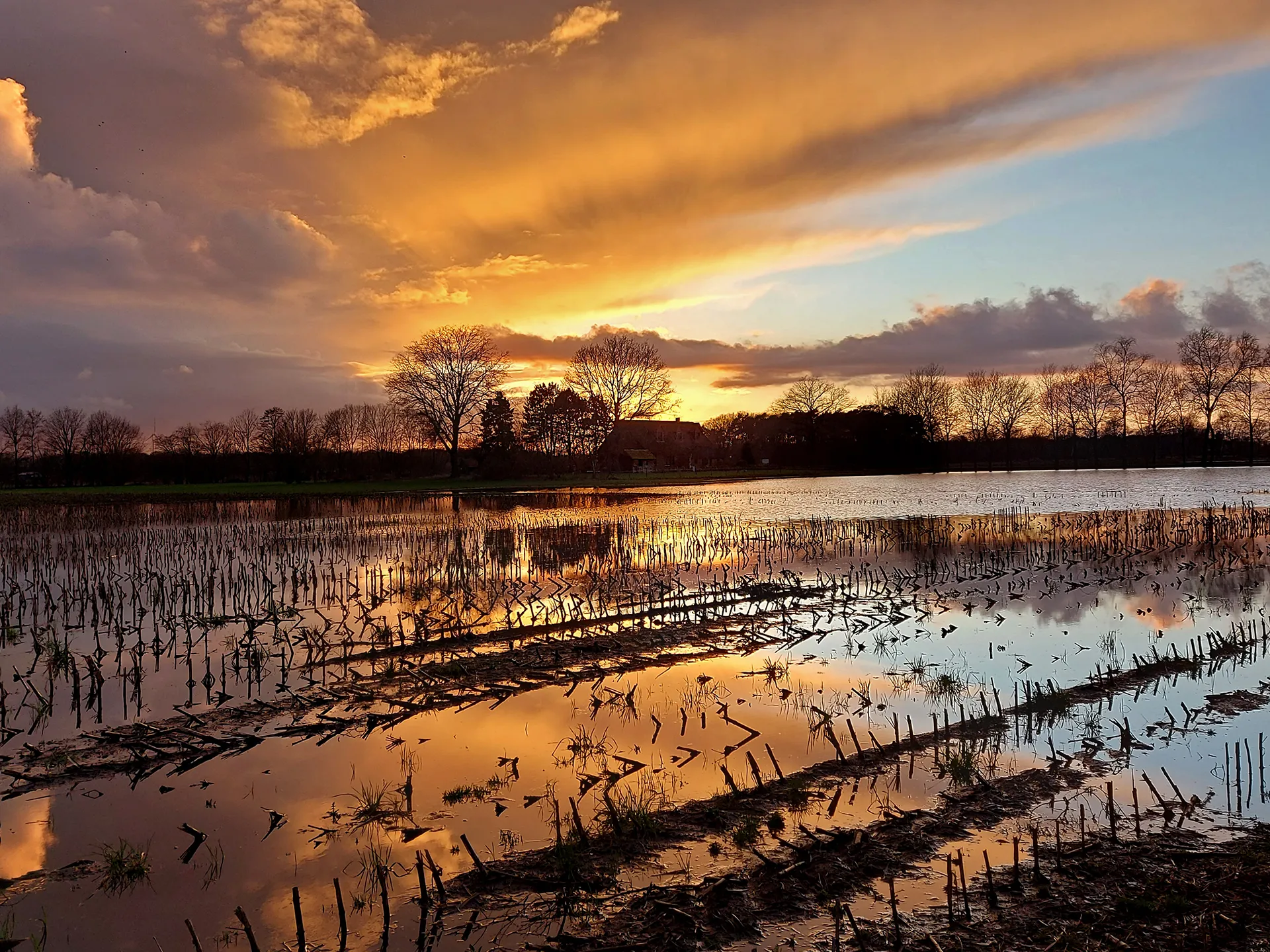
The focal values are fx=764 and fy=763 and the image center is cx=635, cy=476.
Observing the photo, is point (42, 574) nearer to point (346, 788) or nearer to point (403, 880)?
point (346, 788)

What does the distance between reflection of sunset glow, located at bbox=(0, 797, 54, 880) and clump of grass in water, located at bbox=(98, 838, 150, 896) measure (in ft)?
1.57

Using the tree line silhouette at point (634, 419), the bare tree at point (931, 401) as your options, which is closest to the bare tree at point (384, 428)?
the tree line silhouette at point (634, 419)

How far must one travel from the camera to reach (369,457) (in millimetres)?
82562

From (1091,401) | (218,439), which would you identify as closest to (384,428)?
(218,439)

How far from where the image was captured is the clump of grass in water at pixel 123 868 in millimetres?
5523

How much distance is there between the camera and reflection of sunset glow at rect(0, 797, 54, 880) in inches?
229

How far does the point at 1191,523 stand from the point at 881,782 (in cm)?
2725

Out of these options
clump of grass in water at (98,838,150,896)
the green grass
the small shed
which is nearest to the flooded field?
clump of grass in water at (98,838,150,896)

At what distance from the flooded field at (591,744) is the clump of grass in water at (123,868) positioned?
0.02m

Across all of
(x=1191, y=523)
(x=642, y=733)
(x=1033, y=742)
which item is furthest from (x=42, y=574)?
(x=1191, y=523)

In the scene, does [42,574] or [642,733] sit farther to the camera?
[42,574]

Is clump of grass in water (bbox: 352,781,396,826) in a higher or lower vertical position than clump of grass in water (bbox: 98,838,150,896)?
lower

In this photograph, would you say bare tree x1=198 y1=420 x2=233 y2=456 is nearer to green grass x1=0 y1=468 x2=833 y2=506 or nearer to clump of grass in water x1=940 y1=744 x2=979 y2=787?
green grass x1=0 y1=468 x2=833 y2=506

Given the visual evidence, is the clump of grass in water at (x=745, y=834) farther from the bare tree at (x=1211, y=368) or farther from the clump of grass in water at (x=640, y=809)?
the bare tree at (x=1211, y=368)
